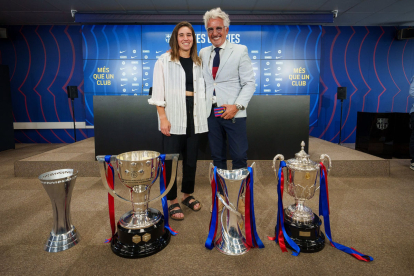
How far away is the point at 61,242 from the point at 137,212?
1.55ft

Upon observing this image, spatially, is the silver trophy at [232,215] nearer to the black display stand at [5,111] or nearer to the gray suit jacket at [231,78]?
the gray suit jacket at [231,78]

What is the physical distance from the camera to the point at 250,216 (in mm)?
Answer: 1368

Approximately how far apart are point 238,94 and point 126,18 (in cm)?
404

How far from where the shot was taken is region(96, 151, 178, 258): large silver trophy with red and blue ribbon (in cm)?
127

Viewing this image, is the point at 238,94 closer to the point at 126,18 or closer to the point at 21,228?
the point at 21,228

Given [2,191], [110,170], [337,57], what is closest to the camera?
[110,170]

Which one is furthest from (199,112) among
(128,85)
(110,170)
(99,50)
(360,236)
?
(99,50)

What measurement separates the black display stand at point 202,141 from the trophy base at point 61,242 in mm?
1486

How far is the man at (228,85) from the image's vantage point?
1.64m

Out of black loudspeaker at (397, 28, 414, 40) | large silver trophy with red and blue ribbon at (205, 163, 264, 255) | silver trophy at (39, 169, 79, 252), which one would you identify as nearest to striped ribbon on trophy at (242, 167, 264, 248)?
large silver trophy with red and blue ribbon at (205, 163, 264, 255)

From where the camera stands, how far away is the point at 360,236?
1501 millimetres

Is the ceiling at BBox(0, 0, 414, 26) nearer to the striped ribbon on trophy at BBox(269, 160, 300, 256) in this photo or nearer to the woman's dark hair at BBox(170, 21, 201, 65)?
the woman's dark hair at BBox(170, 21, 201, 65)

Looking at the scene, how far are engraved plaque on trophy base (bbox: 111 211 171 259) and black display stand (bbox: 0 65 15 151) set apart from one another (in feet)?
15.1

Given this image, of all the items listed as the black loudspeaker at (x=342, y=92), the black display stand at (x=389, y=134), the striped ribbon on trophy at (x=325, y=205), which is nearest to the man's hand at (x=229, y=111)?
the striped ribbon on trophy at (x=325, y=205)
